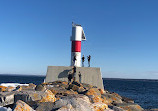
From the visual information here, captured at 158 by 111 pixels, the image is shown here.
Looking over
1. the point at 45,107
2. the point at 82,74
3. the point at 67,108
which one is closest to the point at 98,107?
the point at 67,108

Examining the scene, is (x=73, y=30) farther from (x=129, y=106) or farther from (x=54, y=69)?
(x=129, y=106)

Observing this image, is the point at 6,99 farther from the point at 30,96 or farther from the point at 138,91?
the point at 138,91

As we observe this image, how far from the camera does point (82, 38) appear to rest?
2311 cm

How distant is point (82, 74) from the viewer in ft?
63.2

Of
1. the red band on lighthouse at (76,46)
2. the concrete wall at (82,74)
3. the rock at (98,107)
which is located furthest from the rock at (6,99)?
the red band on lighthouse at (76,46)

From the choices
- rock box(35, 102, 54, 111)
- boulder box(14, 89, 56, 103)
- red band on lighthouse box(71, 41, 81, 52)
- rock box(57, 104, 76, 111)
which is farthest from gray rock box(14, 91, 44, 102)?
red band on lighthouse box(71, 41, 81, 52)

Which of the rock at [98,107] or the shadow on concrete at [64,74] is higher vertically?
the shadow on concrete at [64,74]

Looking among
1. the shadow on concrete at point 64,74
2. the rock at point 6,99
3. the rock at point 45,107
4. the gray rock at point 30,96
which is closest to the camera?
the rock at point 45,107

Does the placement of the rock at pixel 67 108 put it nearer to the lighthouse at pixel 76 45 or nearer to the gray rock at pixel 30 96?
the gray rock at pixel 30 96

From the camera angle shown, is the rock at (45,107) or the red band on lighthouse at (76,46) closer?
the rock at (45,107)

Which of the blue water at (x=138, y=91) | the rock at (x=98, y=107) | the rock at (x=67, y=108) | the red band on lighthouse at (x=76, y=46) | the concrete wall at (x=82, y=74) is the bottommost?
the blue water at (x=138, y=91)

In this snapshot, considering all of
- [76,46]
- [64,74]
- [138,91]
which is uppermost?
[76,46]

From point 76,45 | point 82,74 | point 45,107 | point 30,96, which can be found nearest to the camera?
point 45,107

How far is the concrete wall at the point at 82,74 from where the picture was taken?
1894 cm
